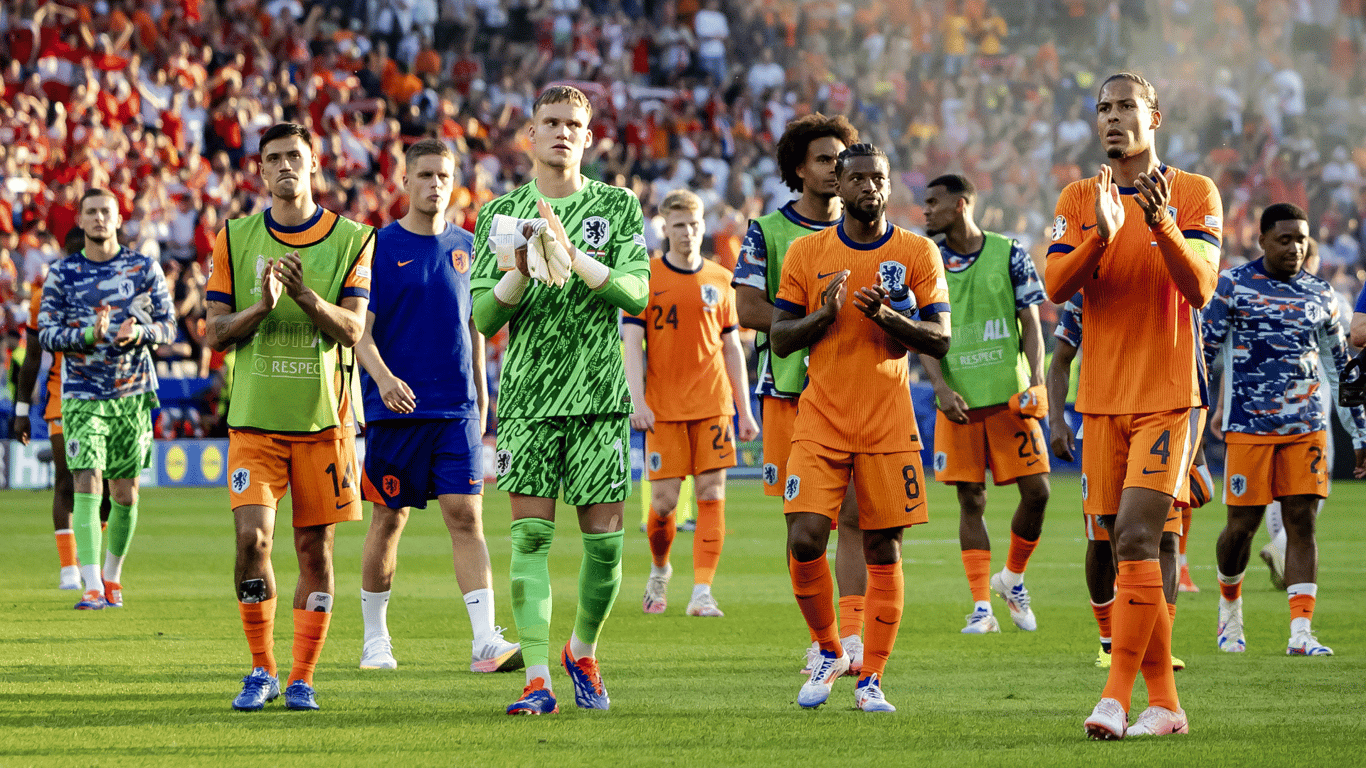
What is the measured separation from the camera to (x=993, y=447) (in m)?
8.67

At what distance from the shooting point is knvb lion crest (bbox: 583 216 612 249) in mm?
5961

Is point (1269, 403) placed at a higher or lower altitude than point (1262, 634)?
higher

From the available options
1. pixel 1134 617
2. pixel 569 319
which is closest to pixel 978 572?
pixel 1134 617

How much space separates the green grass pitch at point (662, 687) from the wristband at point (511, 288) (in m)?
1.57

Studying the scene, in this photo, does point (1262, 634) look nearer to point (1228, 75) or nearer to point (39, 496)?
point (39, 496)

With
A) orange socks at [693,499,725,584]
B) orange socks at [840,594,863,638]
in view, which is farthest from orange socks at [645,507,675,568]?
orange socks at [840,594,863,638]

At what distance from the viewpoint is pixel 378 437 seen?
277 inches

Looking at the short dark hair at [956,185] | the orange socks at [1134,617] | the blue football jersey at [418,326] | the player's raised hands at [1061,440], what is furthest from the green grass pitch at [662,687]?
the short dark hair at [956,185]

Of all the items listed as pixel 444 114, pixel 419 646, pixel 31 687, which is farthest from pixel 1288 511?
pixel 444 114

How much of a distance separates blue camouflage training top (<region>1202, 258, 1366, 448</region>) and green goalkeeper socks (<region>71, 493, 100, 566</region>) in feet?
22.0

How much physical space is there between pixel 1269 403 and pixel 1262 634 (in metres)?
1.43

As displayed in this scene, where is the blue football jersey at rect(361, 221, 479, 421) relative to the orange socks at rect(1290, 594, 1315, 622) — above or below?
above

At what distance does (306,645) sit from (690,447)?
401 cm

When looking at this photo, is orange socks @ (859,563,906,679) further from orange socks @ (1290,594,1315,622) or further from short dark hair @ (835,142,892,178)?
orange socks @ (1290,594,1315,622)
